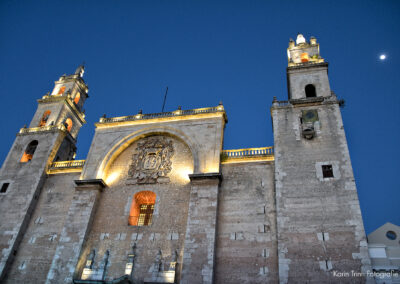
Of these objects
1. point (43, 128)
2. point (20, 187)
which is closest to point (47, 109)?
point (43, 128)

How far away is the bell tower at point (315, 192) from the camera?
1628cm

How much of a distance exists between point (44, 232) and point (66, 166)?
5419 millimetres

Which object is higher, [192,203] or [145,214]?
[192,203]

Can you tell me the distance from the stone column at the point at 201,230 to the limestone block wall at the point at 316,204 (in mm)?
3713

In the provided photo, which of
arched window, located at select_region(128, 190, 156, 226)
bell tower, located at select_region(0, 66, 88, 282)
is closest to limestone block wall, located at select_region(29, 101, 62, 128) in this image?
bell tower, located at select_region(0, 66, 88, 282)

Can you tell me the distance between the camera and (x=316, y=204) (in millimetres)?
18172

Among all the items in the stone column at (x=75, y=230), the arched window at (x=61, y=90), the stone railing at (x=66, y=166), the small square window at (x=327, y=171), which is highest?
the arched window at (x=61, y=90)

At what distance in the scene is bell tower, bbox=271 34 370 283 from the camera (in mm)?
16281

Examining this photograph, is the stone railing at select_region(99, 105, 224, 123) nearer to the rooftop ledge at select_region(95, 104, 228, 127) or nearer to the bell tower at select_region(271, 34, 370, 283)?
the rooftop ledge at select_region(95, 104, 228, 127)

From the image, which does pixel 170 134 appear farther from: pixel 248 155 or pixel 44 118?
pixel 44 118

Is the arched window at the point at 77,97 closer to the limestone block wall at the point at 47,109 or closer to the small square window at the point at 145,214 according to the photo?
the limestone block wall at the point at 47,109

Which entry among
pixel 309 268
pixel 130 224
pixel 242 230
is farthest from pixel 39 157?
pixel 309 268

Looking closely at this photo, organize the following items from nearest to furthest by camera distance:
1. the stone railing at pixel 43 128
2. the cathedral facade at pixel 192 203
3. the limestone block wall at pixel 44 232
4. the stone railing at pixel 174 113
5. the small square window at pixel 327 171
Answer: the cathedral facade at pixel 192 203
the small square window at pixel 327 171
the limestone block wall at pixel 44 232
the stone railing at pixel 174 113
the stone railing at pixel 43 128

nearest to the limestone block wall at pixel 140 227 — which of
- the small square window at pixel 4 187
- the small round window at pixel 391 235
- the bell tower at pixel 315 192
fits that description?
the bell tower at pixel 315 192
